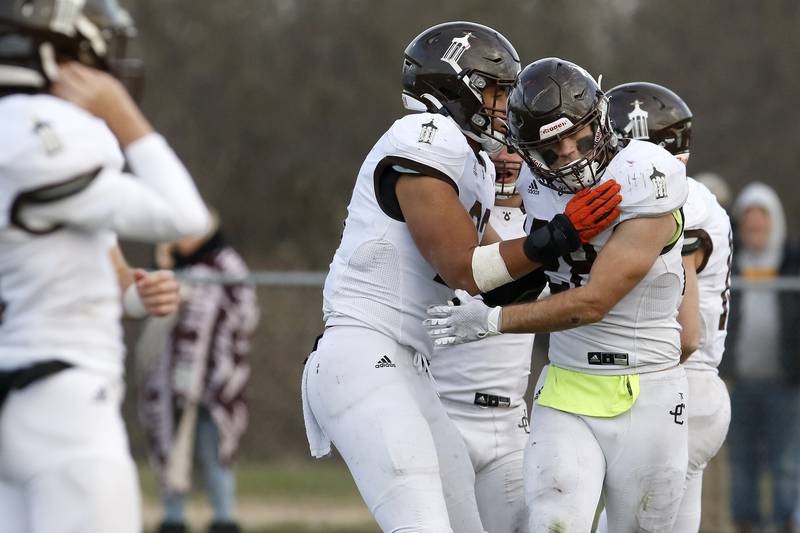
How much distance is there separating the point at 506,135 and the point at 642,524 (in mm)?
1386

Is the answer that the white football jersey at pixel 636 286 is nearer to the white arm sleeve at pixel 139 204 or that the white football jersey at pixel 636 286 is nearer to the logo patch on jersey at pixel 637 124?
the logo patch on jersey at pixel 637 124

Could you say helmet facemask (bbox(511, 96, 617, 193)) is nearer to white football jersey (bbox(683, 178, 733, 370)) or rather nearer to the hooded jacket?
white football jersey (bbox(683, 178, 733, 370))

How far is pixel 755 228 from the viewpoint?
8836 mm

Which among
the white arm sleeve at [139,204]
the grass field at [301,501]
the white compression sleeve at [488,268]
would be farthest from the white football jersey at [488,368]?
the grass field at [301,501]

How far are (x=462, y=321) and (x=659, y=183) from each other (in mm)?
766

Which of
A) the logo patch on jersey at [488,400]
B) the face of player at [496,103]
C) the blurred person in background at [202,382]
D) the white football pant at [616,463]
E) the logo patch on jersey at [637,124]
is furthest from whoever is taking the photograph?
the blurred person in background at [202,382]

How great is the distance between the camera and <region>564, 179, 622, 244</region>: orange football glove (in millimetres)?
4348

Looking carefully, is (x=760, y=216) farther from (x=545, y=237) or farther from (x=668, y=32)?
(x=668, y=32)

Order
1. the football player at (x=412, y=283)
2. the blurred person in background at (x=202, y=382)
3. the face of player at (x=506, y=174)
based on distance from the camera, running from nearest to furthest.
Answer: the football player at (x=412, y=283) → the face of player at (x=506, y=174) → the blurred person in background at (x=202, y=382)

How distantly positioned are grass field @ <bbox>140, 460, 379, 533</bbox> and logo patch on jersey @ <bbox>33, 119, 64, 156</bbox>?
603cm

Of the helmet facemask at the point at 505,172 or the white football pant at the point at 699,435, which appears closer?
the white football pant at the point at 699,435

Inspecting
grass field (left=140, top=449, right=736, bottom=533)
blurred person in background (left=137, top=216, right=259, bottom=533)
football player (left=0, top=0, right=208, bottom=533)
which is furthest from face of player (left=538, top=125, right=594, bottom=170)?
grass field (left=140, top=449, right=736, bottom=533)

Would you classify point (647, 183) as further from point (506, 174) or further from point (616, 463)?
point (506, 174)

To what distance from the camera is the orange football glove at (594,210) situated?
14.3 ft
